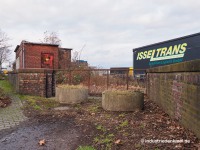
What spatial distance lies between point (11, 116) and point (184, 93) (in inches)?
195

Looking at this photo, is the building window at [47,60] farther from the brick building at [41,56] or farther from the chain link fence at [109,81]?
the chain link fence at [109,81]

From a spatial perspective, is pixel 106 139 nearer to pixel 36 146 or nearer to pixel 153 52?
pixel 36 146

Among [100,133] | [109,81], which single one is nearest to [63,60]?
[109,81]

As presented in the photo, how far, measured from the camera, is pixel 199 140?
3.74 meters

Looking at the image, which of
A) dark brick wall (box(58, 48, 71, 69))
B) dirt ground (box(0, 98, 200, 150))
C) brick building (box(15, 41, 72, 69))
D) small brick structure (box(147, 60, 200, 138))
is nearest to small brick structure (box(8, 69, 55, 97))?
dirt ground (box(0, 98, 200, 150))

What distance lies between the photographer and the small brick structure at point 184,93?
153 inches

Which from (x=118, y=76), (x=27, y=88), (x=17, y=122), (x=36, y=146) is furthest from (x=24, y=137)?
(x=118, y=76)

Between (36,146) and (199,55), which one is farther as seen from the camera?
(199,55)

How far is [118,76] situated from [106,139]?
885 centimetres

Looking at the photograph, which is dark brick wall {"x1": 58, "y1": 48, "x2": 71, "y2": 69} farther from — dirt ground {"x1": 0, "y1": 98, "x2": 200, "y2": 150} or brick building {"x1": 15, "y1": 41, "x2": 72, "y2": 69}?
dirt ground {"x1": 0, "y1": 98, "x2": 200, "y2": 150}

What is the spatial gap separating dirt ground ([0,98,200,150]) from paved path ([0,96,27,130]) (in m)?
0.28

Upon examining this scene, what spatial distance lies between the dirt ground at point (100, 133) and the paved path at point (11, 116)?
0.92 feet

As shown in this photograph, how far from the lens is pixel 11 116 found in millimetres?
6738

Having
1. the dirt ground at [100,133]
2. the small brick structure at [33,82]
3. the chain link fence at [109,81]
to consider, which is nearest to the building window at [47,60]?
the chain link fence at [109,81]
